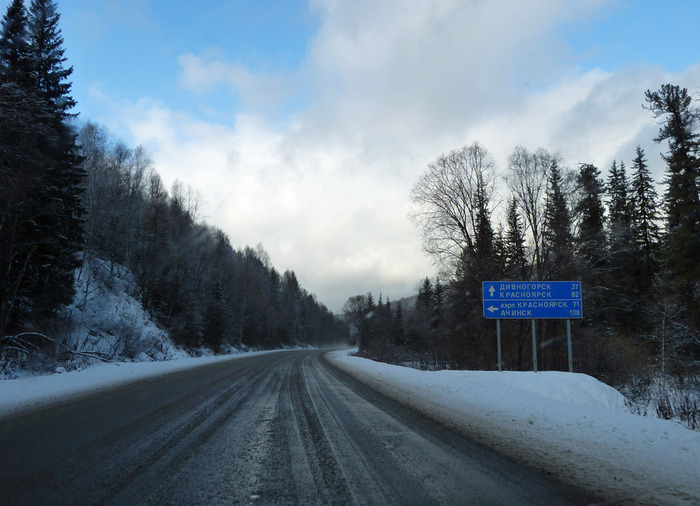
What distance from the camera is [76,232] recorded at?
20266mm

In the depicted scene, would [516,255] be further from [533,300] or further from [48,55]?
[48,55]

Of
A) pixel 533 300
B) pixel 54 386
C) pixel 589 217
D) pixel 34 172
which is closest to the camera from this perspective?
pixel 54 386

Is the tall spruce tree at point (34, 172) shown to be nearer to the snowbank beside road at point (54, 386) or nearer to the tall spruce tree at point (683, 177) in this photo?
the snowbank beside road at point (54, 386)

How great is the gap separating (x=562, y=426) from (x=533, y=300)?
964 cm

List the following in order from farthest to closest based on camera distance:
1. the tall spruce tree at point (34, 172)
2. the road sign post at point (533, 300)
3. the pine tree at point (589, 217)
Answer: the pine tree at point (589, 217)
the road sign post at point (533, 300)
the tall spruce tree at point (34, 172)

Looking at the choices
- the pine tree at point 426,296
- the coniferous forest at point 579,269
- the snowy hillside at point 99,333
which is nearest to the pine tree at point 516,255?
the coniferous forest at point 579,269

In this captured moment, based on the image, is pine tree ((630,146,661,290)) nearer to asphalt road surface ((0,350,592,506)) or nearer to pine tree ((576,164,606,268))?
pine tree ((576,164,606,268))

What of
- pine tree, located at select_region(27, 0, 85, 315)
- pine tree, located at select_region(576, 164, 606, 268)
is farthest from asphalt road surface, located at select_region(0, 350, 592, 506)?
pine tree, located at select_region(576, 164, 606, 268)

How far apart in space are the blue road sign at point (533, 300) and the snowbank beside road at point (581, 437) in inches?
183

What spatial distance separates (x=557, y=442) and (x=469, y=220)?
19.1 meters

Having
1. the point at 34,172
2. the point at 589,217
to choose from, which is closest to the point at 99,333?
the point at 34,172

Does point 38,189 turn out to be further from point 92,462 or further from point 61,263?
point 92,462

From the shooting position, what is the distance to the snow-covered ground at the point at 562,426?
3.93m

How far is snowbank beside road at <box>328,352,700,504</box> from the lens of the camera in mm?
3811
